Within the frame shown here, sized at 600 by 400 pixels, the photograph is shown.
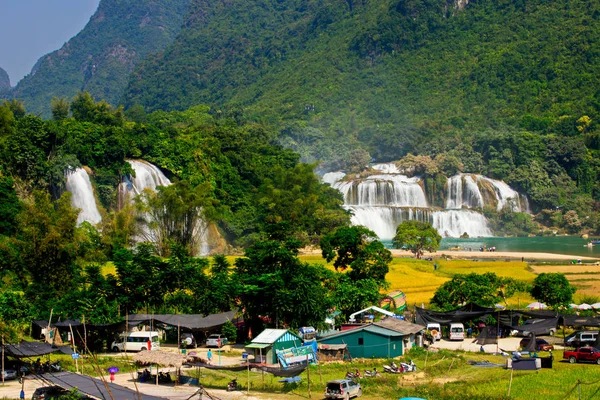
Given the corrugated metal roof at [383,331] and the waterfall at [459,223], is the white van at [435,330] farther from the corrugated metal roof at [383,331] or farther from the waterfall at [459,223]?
the waterfall at [459,223]

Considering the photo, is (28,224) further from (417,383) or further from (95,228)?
(417,383)

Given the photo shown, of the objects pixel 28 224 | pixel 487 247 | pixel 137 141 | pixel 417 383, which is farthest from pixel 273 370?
pixel 487 247

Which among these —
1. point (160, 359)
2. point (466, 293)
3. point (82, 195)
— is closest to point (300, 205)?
point (82, 195)

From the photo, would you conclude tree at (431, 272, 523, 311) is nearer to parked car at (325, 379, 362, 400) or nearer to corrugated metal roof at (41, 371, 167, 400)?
parked car at (325, 379, 362, 400)

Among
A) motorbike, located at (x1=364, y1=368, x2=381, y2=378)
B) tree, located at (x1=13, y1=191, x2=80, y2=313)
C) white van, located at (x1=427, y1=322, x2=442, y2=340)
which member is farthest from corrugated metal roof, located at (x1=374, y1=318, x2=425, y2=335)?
tree, located at (x1=13, y1=191, x2=80, y2=313)

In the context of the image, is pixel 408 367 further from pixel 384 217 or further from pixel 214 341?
pixel 384 217

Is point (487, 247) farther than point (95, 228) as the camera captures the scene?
Yes
